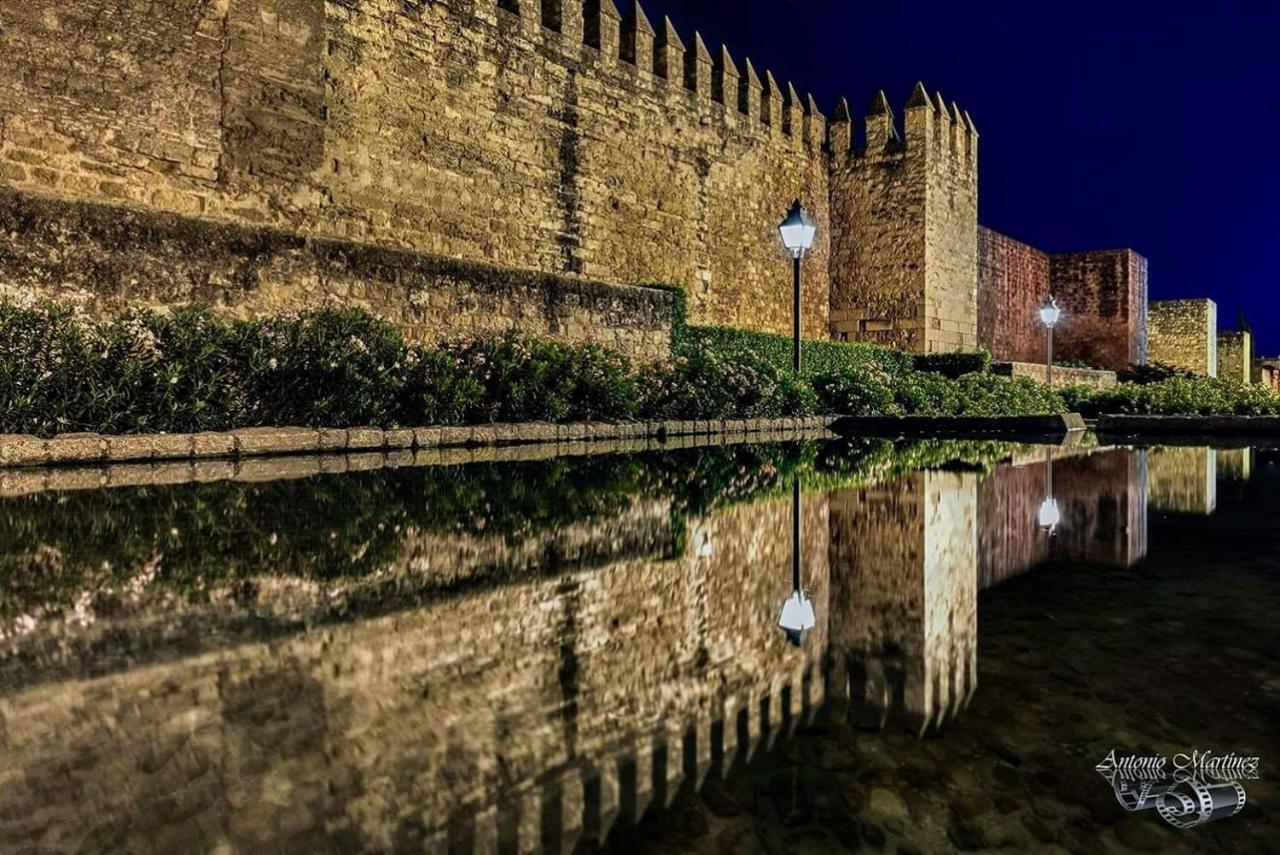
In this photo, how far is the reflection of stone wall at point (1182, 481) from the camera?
4605mm

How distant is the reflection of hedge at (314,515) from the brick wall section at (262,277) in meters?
3.37

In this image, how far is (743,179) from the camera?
1838cm

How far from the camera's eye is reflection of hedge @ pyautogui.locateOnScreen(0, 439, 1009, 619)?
2.71m

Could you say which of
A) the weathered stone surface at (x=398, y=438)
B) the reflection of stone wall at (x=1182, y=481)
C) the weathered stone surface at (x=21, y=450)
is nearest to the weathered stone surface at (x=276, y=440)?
the weathered stone surface at (x=398, y=438)

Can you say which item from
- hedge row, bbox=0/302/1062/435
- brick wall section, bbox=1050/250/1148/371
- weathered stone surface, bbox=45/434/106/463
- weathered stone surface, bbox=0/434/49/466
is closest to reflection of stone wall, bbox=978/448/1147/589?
hedge row, bbox=0/302/1062/435

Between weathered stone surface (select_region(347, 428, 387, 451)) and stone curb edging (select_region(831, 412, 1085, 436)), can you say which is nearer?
weathered stone surface (select_region(347, 428, 387, 451))

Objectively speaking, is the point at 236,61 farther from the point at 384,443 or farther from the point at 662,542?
the point at 662,542

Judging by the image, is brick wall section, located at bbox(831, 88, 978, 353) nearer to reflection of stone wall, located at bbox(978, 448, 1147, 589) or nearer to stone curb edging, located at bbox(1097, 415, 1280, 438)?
stone curb edging, located at bbox(1097, 415, 1280, 438)

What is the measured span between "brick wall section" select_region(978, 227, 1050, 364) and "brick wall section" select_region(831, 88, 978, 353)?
4952mm

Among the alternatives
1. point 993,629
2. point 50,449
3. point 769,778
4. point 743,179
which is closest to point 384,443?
point 50,449

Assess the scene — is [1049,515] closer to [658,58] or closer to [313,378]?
[313,378]

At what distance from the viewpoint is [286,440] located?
7141mm

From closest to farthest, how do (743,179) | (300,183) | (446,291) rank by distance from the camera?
(446,291) → (300,183) → (743,179)

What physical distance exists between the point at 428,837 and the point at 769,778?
50 centimetres
